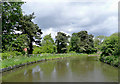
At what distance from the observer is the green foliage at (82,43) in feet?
114

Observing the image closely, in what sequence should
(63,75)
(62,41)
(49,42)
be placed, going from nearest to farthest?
(63,75) < (49,42) < (62,41)

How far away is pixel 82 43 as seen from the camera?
36094 millimetres

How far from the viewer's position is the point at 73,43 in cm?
3572

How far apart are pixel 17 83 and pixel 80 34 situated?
35.7m

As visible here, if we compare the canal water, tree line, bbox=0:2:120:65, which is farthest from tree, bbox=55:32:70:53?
the canal water

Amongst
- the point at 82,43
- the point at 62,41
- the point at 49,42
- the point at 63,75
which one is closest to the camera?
the point at 63,75

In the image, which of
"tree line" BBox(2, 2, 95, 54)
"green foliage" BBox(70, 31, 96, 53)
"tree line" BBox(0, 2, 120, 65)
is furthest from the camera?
"green foliage" BBox(70, 31, 96, 53)

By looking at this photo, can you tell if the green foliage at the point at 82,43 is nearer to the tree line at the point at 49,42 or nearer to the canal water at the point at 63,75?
the tree line at the point at 49,42

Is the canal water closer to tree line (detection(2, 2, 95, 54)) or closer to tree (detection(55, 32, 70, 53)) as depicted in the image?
tree line (detection(2, 2, 95, 54))

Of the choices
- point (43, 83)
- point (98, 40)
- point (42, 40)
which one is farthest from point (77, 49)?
point (43, 83)

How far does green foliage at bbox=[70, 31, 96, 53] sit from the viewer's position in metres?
34.8

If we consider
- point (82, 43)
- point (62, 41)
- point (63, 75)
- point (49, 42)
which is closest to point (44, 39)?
point (49, 42)

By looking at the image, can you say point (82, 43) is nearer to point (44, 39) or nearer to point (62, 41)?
point (62, 41)

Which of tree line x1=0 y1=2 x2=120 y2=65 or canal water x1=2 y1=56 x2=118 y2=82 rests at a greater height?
tree line x1=0 y1=2 x2=120 y2=65
